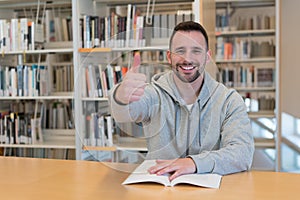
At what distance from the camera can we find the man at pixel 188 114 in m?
1.19

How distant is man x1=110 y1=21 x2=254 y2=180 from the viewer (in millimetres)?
1190

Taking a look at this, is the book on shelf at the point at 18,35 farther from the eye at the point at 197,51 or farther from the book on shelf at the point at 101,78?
the eye at the point at 197,51

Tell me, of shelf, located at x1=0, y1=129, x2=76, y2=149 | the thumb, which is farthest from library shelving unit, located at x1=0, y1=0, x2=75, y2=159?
the thumb

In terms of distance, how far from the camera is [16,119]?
10.9ft

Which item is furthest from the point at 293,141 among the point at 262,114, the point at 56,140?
the point at 56,140

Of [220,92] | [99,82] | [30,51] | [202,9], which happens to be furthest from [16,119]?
[220,92]

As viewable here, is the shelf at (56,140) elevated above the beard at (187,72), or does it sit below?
below

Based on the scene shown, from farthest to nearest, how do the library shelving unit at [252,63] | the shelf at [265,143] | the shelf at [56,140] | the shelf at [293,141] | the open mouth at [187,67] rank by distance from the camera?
1. the shelf at [293,141]
2. the library shelving unit at [252,63]
3. the shelf at [265,143]
4. the shelf at [56,140]
5. the open mouth at [187,67]

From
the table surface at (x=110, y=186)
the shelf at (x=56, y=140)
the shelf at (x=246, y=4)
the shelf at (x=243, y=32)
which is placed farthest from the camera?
the shelf at (x=246, y=4)

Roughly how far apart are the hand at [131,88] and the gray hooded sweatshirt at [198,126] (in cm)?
5

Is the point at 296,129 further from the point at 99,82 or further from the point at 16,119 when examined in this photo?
the point at 99,82

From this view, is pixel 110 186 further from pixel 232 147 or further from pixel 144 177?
pixel 232 147

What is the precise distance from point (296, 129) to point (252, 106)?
113 cm

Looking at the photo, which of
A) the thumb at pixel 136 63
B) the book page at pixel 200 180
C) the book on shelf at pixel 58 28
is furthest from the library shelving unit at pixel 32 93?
the book page at pixel 200 180
